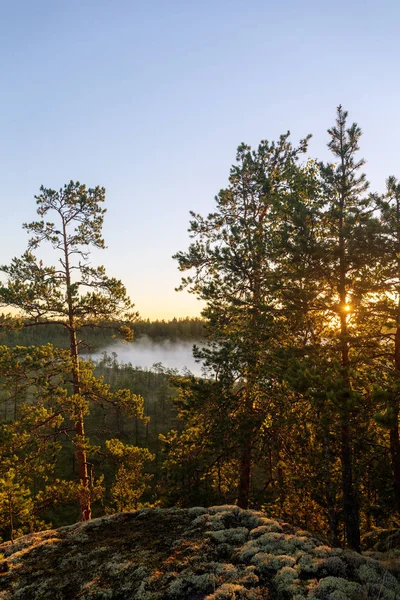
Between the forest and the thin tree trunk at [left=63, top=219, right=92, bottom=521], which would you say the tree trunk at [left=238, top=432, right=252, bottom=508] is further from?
the thin tree trunk at [left=63, top=219, right=92, bottom=521]

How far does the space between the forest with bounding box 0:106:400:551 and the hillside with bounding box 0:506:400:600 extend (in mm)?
3280

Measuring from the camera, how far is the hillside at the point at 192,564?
539 centimetres

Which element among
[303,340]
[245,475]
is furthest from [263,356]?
[245,475]

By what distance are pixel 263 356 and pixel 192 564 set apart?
277 inches

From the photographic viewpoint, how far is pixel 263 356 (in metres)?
12.2

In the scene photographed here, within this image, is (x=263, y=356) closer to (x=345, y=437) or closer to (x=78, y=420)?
(x=345, y=437)

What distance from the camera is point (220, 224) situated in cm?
1617

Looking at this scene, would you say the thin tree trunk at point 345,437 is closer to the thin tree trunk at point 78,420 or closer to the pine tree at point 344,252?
the pine tree at point 344,252

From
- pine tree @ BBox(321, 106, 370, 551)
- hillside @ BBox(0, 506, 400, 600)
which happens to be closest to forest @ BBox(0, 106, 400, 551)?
pine tree @ BBox(321, 106, 370, 551)

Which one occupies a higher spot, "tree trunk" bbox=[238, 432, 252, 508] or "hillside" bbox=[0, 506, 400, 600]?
"hillside" bbox=[0, 506, 400, 600]

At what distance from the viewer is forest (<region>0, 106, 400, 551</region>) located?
10.3m

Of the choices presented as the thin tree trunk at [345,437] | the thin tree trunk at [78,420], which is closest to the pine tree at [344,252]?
the thin tree trunk at [345,437]

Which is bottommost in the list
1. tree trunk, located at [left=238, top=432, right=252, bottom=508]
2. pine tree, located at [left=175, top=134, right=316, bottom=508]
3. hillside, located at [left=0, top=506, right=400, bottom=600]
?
tree trunk, located at [left=238, top=432, right=252, bottom=508]

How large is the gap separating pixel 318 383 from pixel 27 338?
18748cm
